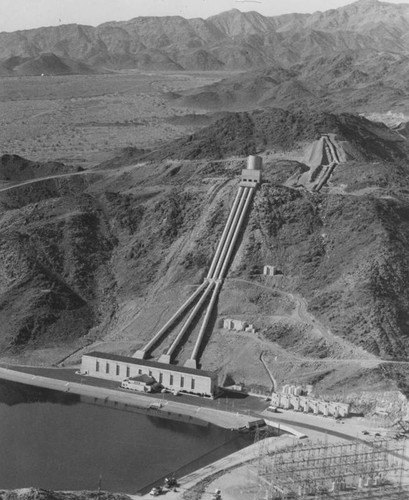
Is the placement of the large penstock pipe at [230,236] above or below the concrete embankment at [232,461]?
above

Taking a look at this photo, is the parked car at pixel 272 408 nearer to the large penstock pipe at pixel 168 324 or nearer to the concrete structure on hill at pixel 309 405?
the concrete structure on hill at pixel 309 405

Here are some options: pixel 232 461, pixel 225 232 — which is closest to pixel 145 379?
pixel 232 461

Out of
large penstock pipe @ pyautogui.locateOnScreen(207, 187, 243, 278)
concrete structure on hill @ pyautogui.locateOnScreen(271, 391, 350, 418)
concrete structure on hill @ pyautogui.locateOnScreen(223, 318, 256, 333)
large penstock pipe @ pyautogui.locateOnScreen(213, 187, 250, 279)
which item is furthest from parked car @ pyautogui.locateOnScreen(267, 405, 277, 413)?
large penstock pipe @ pyautogui.locateOnScreen(207, 187, 243, 278)

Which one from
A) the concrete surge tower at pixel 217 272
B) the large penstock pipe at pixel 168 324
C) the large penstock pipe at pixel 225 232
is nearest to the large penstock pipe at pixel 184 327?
the concrete surge tower at pixel 217 272

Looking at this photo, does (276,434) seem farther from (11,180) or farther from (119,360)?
(11,180)

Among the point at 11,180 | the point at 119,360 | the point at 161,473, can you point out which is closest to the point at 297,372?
the point at 119,360

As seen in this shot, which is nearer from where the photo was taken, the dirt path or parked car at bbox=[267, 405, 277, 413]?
parked car at bbox=[267, 405, 277, 413]

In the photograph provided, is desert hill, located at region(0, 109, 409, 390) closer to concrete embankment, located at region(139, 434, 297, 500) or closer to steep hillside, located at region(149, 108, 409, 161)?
steep hillside, located at region(149, 108, 409, 161)
